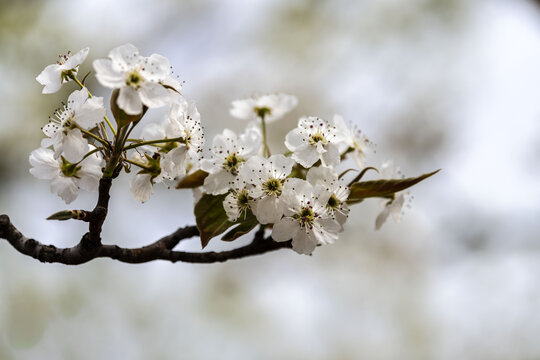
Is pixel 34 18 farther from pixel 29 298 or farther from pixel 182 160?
pixel 182 160

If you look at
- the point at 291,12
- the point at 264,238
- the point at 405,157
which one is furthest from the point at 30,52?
the point at 264,238

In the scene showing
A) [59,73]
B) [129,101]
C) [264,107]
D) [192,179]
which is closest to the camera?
[129,101]

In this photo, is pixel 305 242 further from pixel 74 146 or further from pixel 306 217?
pixel 74 146

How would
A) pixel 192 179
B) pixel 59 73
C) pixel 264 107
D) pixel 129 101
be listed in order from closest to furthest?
pixel 129 101 < pixel 59 73 < pixel 192 179 < pixel 264 107

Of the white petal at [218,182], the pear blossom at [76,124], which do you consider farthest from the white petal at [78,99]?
the white petal at [218,182]

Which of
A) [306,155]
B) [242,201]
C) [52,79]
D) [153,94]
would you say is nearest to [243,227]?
[242,201]

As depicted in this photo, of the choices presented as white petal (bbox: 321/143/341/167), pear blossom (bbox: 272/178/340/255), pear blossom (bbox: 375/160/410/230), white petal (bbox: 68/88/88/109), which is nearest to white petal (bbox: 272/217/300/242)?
pear blossom (bbox: 272/178/340/255)
